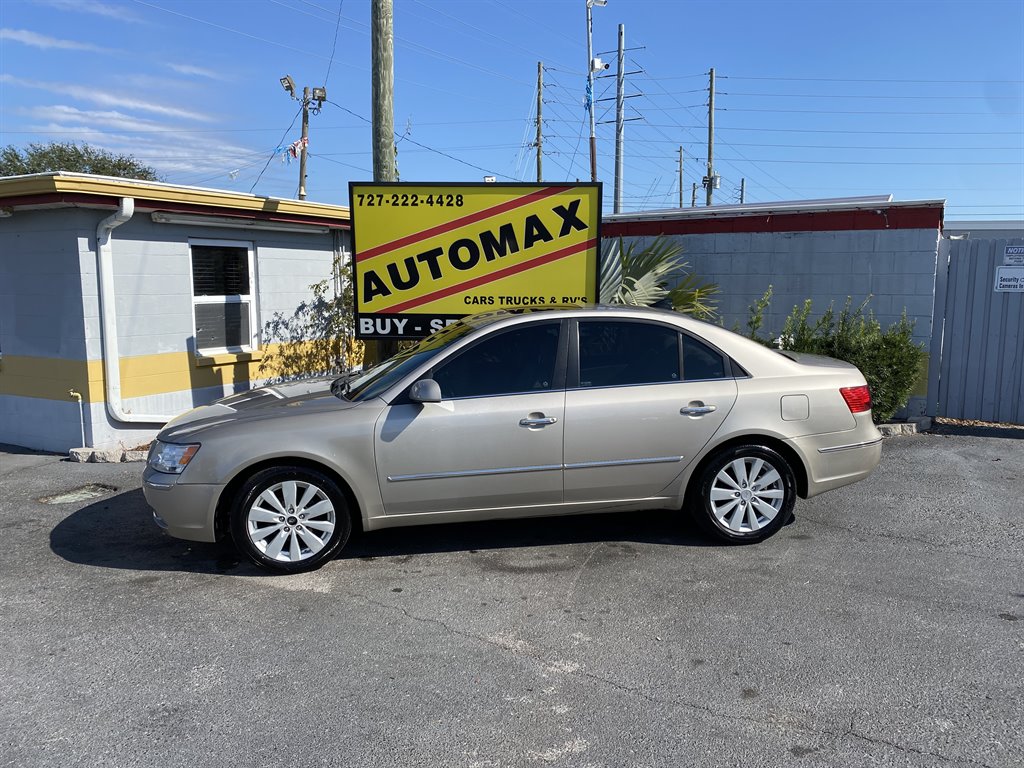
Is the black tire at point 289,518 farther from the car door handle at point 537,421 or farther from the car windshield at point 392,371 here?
the car door handle at point 537,421

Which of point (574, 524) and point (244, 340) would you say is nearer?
point (574, 524)

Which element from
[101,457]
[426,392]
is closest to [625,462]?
[426,392]

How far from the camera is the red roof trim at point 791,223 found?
9.38 m

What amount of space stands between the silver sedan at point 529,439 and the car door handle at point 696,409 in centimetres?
1

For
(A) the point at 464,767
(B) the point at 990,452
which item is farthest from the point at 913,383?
(A) the point at 464,767

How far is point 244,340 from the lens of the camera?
32.9ft

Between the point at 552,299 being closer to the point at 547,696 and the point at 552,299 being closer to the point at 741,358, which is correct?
the point at 741,358

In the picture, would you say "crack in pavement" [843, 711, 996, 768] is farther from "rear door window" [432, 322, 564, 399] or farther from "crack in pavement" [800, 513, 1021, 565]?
"rear door window" [432, 322, 564, 399]

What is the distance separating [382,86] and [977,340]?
7.27m

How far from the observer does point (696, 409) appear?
5.24m

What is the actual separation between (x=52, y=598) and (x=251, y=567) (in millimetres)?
1110

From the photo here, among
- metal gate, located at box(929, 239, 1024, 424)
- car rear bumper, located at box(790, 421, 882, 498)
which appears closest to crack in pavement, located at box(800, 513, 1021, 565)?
→ car rear bumper, located at box(790, 421, 882, 498)

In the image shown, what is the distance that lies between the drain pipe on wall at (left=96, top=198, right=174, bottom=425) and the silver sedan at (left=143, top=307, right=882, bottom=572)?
3.38 metres

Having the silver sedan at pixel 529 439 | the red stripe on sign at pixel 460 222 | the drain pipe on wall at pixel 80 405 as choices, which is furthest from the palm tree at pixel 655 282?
the drain pipe on wall at pixel 80 405
